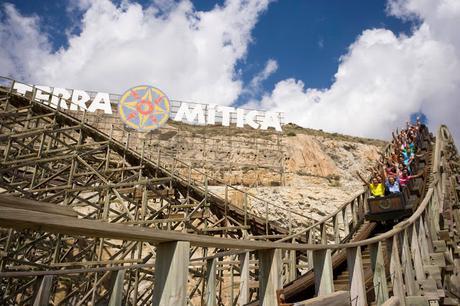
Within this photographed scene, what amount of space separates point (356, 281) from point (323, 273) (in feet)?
1.92

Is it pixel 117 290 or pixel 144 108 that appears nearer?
pixel 117 290

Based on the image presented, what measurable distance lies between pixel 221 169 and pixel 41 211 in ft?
73.0

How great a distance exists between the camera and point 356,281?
138 inches

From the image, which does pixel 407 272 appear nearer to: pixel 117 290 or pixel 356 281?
pixel 356 281

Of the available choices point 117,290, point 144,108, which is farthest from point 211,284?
point 144,108

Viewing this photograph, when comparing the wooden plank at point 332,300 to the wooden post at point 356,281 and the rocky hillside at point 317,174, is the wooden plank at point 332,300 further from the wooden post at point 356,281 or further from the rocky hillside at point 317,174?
the rocky hillside at point 317,174

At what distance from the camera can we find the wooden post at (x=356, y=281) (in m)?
3.43

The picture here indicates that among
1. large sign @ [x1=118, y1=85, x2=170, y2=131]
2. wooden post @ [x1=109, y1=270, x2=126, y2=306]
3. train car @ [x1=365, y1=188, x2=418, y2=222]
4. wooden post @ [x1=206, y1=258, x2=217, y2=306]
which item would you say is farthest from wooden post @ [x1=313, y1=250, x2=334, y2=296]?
large sign @ [x1=118, y1=85, x2=170, y2=131]

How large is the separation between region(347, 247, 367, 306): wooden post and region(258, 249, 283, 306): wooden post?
1222mm

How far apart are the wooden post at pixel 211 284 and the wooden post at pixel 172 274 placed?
1207 millimetres

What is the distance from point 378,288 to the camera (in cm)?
408

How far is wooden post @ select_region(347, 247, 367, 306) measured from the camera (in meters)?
3.43

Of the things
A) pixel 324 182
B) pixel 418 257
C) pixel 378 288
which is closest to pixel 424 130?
pixel 324 182

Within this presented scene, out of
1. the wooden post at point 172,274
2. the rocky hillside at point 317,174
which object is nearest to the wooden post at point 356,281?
the wooden post at point 172,274
